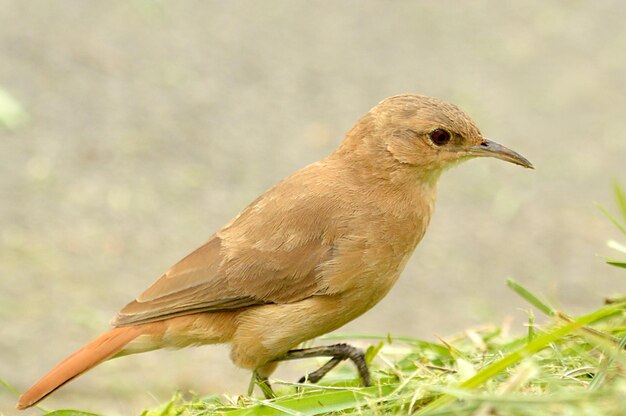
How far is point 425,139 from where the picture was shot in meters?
4.57

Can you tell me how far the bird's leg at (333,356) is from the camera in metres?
4.02

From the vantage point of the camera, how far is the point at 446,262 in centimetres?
856

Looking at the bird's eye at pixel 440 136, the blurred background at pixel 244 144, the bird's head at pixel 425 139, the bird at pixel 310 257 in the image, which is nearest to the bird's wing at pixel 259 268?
the bird at pixel 310 257

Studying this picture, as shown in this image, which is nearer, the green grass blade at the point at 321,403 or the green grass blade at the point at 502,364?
the green grass blade at the point at 502,364

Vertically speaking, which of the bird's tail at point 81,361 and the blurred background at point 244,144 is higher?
the blurred background at point 244,144

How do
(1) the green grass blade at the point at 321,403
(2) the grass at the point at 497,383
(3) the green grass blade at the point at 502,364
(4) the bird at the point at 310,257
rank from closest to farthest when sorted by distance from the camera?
1. (2) the grass at the point at 497,383
2. (3) the green grass blade at the point at 502,364
3. (1) the green grass blade at the point at 321,403
4. (4) the bird at the point at 310,257

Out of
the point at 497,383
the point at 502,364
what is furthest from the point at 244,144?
the point at 502,364

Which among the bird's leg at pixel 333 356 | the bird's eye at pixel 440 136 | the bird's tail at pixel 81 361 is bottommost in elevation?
the bird's leg at pixel 333 356

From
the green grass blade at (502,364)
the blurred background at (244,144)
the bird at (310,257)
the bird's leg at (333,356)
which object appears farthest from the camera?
the blurred background at (244,144)

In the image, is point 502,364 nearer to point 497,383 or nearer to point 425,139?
point 497,383

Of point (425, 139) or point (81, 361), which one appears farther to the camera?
point (425, 139)

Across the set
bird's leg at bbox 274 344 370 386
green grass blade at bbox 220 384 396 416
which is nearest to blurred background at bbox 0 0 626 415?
bird's leg at bbox 274 344 370 386

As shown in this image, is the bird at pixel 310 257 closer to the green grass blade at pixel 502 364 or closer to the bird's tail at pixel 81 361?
the bird's tail at pixel 81 361

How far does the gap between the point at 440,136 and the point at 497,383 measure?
1641mm
